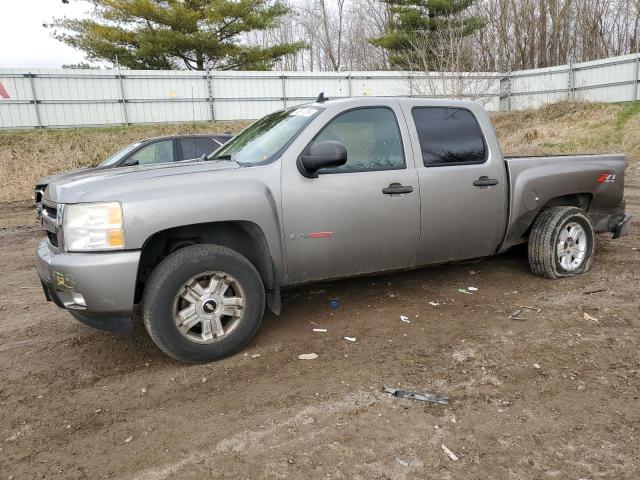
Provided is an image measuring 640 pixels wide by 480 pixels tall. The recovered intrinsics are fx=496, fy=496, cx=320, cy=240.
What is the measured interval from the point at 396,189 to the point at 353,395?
1.74 metres

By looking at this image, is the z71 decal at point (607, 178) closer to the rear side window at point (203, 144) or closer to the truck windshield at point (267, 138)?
the truck windshield at point (267, 138)

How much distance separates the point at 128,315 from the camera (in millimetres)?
3293

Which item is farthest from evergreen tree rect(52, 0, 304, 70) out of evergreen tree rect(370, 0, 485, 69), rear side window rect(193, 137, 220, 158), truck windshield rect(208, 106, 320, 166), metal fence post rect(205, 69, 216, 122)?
truck windshield rect(208, 106, 320, 166)

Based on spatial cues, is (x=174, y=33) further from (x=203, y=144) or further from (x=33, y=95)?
(x=203, y=144)

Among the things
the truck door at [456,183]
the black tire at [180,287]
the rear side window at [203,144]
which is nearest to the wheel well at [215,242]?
the black tire at [180,287]

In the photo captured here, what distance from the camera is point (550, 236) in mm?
4812

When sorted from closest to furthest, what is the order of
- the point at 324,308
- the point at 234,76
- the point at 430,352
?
1. the point at 430,352
2. the point at 324,308
3. the point at 234,76

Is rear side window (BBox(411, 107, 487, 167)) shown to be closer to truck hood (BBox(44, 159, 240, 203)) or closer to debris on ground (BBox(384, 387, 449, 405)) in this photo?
truck hood (BBox(44, 159, 240, 203))

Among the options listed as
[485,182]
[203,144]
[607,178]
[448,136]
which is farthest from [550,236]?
[203,144]

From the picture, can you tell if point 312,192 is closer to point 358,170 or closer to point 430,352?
point 358,170

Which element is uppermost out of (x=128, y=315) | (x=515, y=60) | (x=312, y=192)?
(x=515, y=60)

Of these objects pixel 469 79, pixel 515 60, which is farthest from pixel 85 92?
pixel 515 60

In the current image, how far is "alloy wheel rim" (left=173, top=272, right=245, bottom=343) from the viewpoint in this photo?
3.38m

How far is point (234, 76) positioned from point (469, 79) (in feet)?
32.5
